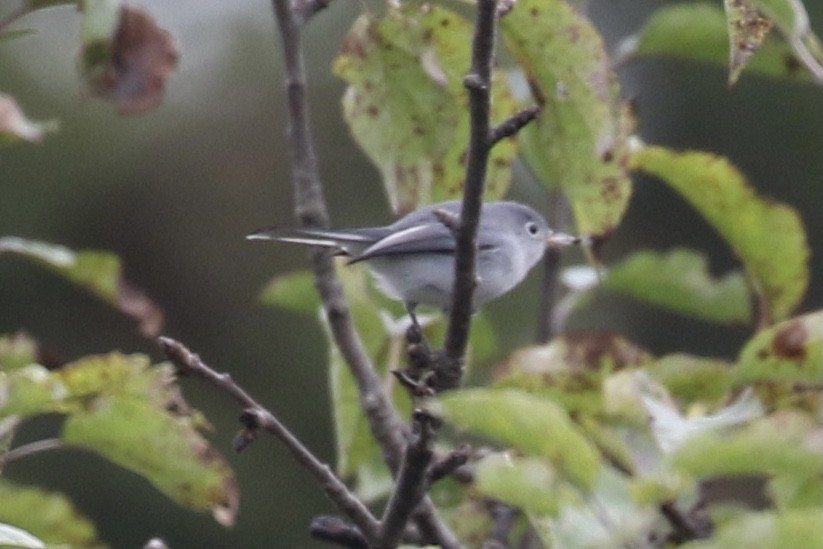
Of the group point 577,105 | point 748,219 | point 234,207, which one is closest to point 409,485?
point 577,105

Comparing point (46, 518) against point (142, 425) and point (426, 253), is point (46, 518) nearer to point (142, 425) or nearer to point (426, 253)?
point (142, 425)

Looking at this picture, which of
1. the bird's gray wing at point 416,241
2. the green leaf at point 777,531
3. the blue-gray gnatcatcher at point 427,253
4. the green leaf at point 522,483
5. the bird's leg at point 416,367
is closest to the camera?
the green leaf at point 777,531

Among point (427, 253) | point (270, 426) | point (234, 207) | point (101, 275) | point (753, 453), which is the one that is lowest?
point (234, 207)

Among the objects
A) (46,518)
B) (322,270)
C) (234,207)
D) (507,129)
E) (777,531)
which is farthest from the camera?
(234,207)

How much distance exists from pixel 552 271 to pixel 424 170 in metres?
0.58

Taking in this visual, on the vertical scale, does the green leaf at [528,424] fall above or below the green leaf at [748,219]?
above

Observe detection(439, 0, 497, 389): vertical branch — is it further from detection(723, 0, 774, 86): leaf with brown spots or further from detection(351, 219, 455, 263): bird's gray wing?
detection(351, 219, 455, 263): bird's gray wing

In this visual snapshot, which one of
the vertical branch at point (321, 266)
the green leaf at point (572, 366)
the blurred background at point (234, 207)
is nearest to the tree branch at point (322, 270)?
the vertical branch at point (321, 266)

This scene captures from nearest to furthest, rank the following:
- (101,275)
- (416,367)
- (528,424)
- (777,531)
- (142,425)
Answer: (777,531)
(528,424)
(142,425)
(416,367)
(101,275)

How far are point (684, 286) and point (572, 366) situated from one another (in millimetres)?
508

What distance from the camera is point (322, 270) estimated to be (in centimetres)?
188

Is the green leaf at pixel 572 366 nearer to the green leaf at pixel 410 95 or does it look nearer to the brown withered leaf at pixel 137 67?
the green leaf at pixel 410 95

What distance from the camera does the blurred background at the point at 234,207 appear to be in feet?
14.2

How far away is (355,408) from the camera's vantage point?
1910 mm
